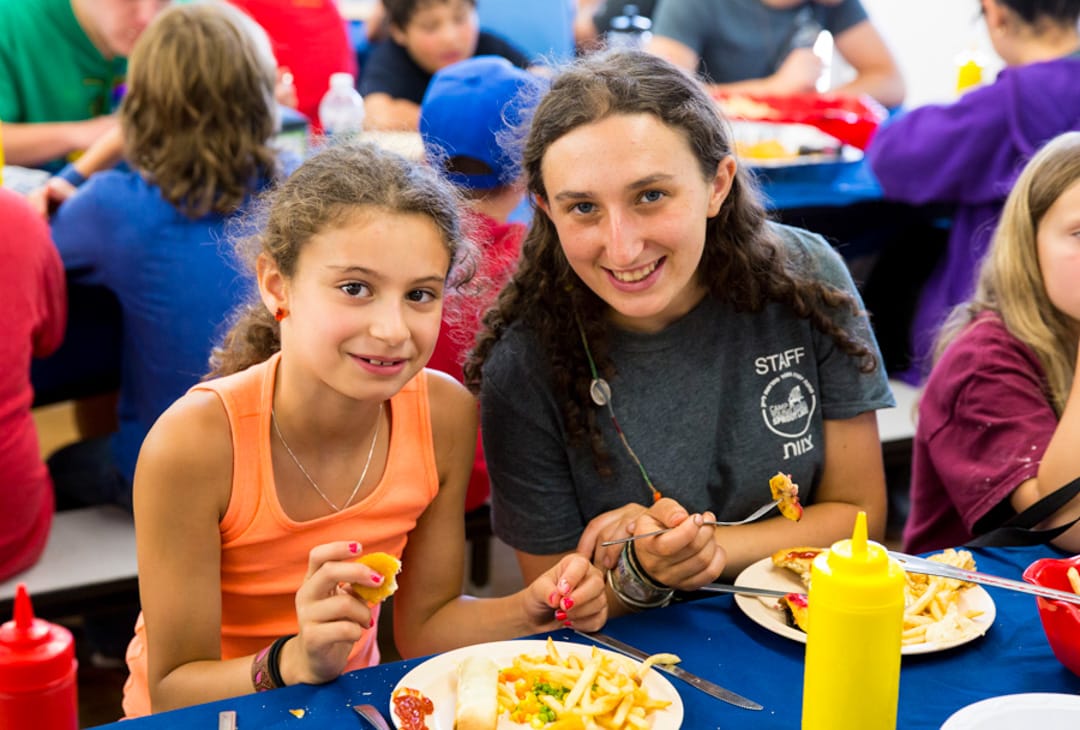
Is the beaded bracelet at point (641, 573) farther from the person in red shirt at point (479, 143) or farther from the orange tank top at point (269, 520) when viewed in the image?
the person in red shirt at point (479, 143)

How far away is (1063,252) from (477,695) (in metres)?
1.13

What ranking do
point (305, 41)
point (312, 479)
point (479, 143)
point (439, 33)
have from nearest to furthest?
point (312, 479) < point (479, 143) < point (439, 33) < point (305, 41)

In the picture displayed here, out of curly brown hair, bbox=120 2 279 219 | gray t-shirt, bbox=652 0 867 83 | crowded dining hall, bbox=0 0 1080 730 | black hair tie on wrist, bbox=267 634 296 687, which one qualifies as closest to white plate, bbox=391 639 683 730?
crowded dining hall, bbox=0 0 1080 730

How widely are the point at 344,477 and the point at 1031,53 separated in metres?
2.28

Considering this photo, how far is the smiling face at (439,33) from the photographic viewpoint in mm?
4012

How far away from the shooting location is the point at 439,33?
13.3ft

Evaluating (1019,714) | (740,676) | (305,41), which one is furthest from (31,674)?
(305,41)

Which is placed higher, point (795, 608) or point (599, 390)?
point (599, 390)

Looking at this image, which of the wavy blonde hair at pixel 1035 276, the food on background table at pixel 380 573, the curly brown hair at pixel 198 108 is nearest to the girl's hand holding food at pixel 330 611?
the food on background table at pixel 380 573

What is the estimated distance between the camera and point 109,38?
3410 millimetres

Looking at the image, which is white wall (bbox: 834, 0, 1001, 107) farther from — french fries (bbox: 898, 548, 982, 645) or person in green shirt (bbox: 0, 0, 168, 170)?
french fries (bbox: 898, 548, 982, 645)

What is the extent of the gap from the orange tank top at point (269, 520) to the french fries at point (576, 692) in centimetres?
40

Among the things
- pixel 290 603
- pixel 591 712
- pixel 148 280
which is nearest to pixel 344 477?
pixel 290 603

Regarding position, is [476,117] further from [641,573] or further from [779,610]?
[779,610]
